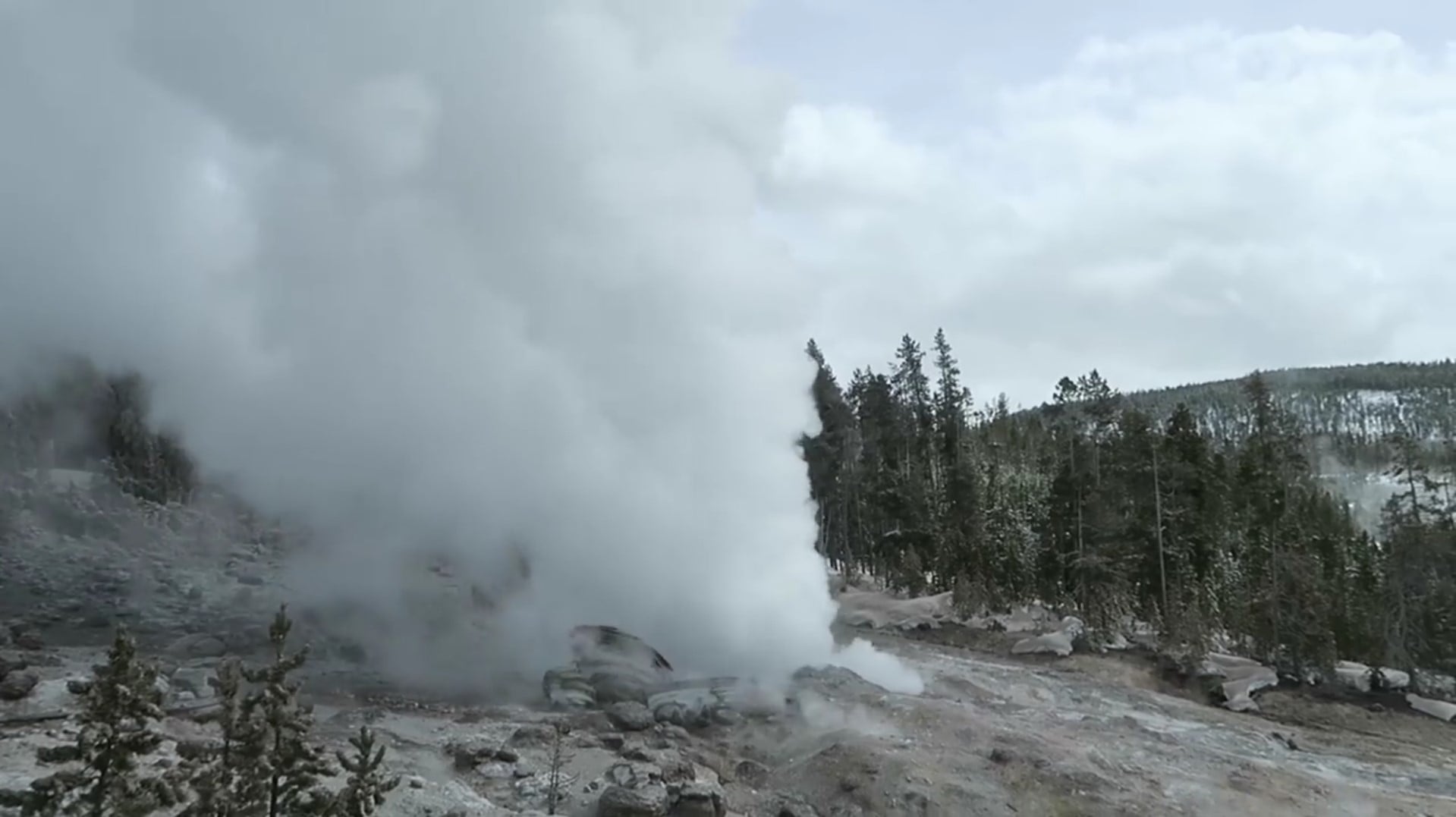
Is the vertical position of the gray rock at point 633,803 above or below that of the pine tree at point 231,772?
below

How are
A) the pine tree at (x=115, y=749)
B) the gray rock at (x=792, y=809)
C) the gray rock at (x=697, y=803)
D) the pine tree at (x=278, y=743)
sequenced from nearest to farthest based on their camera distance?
1. the pine tree at (x=115, y=749)
2. the pine tree at (x=278, y=743)
3. the gray rock at (x=697, y=803)
4. the gray rock at (x=792, y=809)

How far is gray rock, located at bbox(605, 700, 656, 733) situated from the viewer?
15656mm

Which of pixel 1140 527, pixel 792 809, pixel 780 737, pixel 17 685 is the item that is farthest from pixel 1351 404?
pixel 17 685

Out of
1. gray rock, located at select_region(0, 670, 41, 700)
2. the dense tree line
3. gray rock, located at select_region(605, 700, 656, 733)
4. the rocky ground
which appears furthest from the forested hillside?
gray rock, located at select_region(0, 670, 41, 700)

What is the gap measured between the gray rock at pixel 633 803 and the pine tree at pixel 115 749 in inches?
241

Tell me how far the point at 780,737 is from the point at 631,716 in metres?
2.58

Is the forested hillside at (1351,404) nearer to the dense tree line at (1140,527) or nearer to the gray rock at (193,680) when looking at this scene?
the dense tree line at (1140,527)

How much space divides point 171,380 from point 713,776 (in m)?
19.6

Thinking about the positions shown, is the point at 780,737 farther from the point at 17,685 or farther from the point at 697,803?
the point at 17,685

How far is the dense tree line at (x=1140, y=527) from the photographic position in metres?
28.4

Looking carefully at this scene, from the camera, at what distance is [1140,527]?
37.5m

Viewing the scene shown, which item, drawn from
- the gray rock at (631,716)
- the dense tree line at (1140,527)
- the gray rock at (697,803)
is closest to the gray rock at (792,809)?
the gray rock at (697,803)

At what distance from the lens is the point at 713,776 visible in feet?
45.3

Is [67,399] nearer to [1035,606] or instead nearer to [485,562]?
[485,562]
